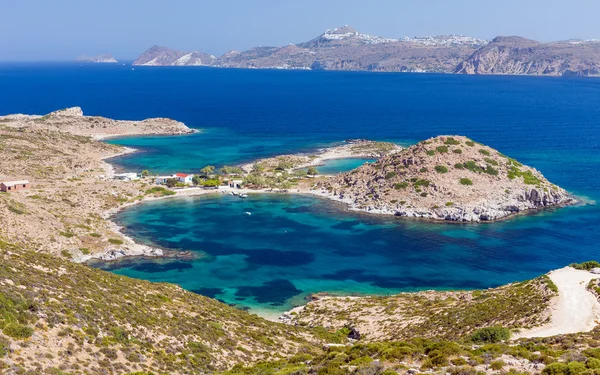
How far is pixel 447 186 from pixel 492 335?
65964mm

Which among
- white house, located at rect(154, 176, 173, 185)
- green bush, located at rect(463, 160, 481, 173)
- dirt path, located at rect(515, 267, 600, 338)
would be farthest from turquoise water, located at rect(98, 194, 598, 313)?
dirt path, located at rect(515, 267, 600, 338)

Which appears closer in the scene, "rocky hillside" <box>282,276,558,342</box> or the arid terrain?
the arid terrain

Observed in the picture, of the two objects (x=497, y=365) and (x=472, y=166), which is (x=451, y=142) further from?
(x=497, y=365)

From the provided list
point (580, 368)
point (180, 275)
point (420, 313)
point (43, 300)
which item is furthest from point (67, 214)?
point (580, 368)

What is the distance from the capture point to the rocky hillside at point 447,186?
96.7m

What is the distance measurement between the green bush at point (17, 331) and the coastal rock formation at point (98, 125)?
493 feet

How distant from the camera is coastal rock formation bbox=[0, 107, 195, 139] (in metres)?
177

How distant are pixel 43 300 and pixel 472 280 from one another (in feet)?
165

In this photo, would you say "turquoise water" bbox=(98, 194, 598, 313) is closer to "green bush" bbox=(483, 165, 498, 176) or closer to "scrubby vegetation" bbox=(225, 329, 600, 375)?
"green bush" bbox=(483, 165, 498, 176)

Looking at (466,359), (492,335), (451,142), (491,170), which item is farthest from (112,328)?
(451,142)

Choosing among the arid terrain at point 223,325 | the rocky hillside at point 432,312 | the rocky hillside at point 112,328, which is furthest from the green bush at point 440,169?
the rocky hillside at point 112,328

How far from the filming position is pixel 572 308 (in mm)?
41594

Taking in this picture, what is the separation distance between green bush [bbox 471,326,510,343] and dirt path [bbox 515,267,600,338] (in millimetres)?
1367

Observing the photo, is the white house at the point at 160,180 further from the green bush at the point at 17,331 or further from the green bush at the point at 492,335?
the green bush at the point at 492,335
